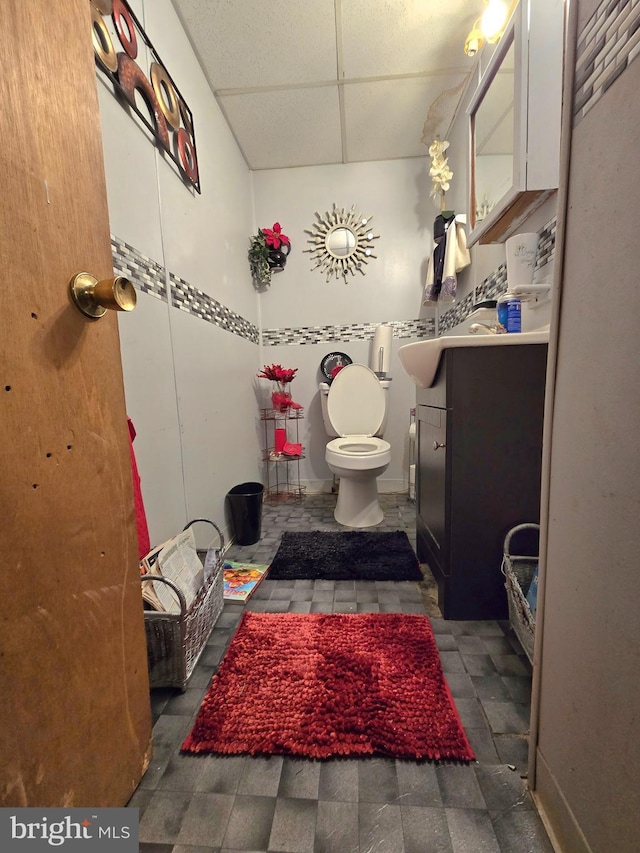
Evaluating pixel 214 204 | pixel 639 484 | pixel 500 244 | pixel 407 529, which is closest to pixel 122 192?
pixel 214 204

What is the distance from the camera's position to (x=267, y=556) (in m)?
1.54

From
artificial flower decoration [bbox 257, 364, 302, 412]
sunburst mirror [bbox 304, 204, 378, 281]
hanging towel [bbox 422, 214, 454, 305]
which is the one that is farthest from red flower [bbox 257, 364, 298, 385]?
hanging towel [bbox 422, 214, 454, 305]

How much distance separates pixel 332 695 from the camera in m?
0.81

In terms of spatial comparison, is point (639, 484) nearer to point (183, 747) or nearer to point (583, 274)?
point (583, 274)

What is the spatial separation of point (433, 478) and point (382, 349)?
1279 mm

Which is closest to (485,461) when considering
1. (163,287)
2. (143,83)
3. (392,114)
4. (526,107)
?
(526,107)

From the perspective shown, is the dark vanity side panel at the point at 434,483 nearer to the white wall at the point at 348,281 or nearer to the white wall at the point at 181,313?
the white wall at the point at 181,313

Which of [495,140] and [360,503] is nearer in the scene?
[495,140]

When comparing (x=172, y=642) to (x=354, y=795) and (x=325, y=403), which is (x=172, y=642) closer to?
(x=354, y=795)

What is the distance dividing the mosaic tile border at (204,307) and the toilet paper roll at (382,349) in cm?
85

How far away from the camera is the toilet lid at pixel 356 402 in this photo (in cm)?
210

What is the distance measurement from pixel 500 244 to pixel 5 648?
187 centimetres

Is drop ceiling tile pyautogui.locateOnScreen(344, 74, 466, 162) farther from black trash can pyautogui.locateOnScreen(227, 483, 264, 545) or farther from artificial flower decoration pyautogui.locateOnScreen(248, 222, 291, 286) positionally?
black trash can pyautogui.locateOnScreen(227, 483, 264, 545)

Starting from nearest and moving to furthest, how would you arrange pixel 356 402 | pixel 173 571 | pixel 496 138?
pixel 173 571
pixel 496 138
pixel 356 402
